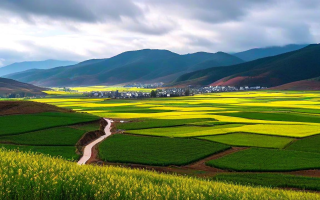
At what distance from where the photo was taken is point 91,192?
12805mm

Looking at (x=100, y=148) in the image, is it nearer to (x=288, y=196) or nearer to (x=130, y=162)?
(x=130, y=162)

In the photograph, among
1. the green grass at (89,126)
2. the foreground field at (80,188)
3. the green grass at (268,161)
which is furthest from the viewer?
the green grass at (89,126)

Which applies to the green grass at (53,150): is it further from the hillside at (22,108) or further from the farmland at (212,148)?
the hillside at (22,108)

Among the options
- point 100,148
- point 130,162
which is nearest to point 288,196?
point 130,162

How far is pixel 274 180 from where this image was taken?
25391 mm

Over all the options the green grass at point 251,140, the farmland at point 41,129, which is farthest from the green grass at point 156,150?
the farmland at point 41,129

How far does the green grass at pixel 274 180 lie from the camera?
24172 mm

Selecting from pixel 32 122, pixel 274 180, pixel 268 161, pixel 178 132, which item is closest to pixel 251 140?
pixel 268 161

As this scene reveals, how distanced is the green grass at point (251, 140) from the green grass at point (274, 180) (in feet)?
40.1

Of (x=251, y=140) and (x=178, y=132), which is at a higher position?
(x=178, y=132)

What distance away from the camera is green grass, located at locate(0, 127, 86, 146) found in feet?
135

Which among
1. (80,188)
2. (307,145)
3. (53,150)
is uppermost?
(80,188)

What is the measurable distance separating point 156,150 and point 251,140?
14074mm

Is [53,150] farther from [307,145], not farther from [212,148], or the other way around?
[307,145]
